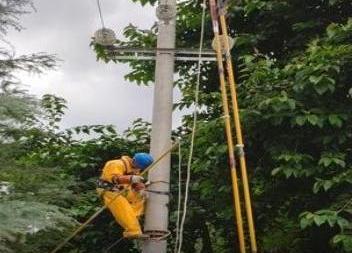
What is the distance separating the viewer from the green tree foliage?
21.7 feet

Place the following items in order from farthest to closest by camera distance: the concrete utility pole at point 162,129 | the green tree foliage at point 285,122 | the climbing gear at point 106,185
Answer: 1. the climbing gear at point 106,185
2. the green tree foliage at point 285,122
3. the concrete utility pole at point 162,129

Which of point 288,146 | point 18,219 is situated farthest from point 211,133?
point 18,219

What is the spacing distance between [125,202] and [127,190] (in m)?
0.15

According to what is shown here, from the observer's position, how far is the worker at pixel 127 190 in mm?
6664

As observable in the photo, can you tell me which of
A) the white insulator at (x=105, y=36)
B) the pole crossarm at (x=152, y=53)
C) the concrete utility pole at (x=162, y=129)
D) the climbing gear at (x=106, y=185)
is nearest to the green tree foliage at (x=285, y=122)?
the pole crossarm at (x=152, y=53)

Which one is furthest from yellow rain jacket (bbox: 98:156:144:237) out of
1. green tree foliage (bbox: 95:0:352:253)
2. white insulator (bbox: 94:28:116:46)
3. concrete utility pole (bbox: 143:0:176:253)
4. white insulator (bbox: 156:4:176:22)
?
white insulator (bbox: 156:4:176:22)

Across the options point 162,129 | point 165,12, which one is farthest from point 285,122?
point 165,12

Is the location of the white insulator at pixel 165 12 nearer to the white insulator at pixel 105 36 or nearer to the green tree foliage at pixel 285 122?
the white insulator at pixel 105 36

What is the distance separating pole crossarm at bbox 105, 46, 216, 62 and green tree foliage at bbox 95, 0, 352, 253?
1.90 feet

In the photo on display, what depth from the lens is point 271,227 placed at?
8.67 m

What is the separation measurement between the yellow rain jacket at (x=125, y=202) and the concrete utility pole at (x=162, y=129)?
173 mm

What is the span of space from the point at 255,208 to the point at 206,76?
2616 mm

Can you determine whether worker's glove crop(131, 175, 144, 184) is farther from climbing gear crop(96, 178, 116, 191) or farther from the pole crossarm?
the pole crossarm

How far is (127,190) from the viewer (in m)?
Result: 6.76
